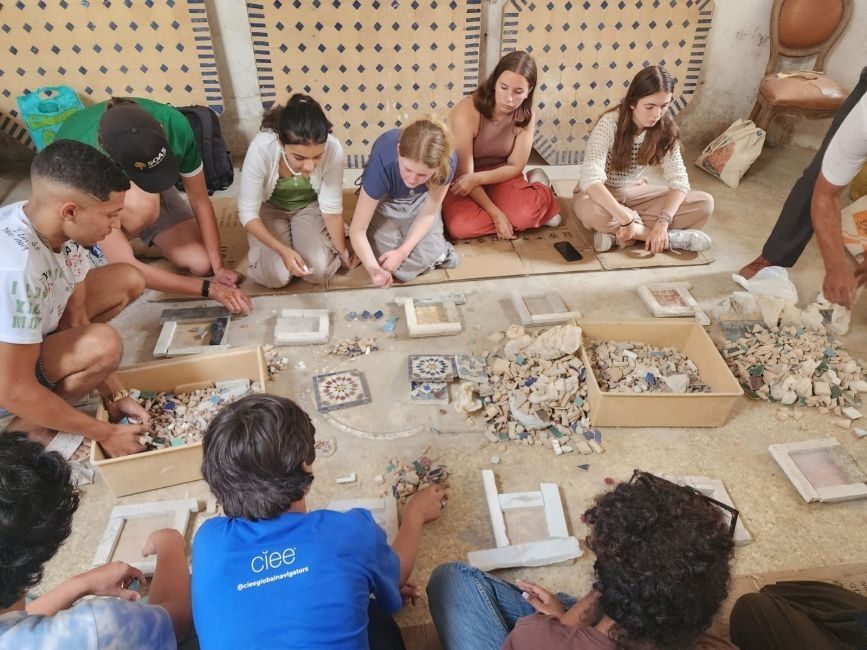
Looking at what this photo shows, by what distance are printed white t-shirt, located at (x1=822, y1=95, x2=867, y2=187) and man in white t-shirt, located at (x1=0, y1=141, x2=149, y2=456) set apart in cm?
288

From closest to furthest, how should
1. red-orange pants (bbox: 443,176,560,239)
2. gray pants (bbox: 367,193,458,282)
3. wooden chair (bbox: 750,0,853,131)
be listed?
gray pants (bbox: 367,193,458,282), red-orange pants (bbox: 443,176,560,239), wooden chair (bbox: 750,0,853,131)

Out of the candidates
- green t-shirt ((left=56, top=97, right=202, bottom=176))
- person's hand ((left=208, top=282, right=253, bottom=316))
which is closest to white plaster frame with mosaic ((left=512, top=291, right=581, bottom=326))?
person's hand ((left=208, top=282, right=253, bottom=316))

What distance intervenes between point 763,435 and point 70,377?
2.86 m

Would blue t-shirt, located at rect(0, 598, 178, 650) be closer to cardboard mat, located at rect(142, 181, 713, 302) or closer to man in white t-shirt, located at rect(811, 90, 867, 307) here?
cardboard mat, located at rect(142, 181, 713, 302)

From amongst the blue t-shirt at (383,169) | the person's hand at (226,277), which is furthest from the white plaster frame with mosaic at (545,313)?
the person's hand at (226,277)

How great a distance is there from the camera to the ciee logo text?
1249 mm

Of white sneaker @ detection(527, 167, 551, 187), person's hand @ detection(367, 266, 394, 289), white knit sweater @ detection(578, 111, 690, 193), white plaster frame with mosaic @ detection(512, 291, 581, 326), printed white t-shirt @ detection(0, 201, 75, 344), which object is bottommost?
white plaster frame with mosaic @ detection(512, 291, 581, 326)

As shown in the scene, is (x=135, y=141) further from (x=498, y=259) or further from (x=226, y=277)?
(x=498, y=259)

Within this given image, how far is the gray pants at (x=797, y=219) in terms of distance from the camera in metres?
2.97

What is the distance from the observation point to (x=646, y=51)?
4383 millimetres

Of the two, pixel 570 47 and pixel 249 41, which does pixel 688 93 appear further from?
pixel 249 41

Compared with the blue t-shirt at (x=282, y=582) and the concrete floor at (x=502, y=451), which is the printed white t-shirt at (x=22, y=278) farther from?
the blue t-shirt at (x=282, y=582)

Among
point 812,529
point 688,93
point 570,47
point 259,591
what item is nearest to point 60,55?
point 570,47

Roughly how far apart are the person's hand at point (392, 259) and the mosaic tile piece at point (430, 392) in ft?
2.53
